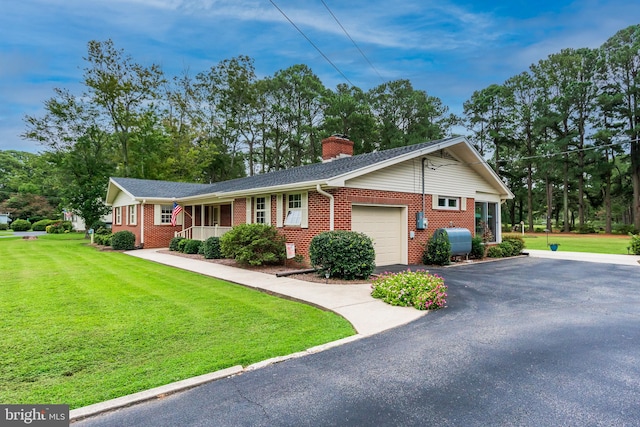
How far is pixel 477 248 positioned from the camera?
13.8 m

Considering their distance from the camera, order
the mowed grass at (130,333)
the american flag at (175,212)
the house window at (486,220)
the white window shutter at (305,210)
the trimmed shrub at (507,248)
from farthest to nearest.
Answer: the american flag at (175,212) → the house window at (486,220) → the trimmed shrub at (507,248) → the white window shutter at (305,210) → the mowed grass at (130,333)

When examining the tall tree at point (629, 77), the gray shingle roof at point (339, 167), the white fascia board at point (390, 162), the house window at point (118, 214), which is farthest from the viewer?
the tall tree at point (629, 77)

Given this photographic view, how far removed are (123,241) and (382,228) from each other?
14615mm

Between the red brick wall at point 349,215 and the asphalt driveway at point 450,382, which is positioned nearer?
the asphalt driveway at point 450,382

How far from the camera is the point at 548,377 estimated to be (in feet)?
11.6

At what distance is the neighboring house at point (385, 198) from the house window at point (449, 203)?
0.13ft

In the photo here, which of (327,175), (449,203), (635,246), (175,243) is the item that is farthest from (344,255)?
(635,246)

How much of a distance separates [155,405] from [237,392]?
2.32ft

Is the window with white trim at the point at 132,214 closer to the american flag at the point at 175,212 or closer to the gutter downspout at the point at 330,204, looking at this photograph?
the american flag at the point at 175,212

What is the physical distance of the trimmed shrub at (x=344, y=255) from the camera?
8.93 m

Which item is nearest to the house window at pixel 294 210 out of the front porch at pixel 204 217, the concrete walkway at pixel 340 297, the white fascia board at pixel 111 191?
the concrete walkway at pixel 340 297

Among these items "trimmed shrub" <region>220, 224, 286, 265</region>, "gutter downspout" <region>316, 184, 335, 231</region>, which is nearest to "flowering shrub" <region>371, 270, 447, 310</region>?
"gutter downspout" <region>316, 184, 335, 231</region>

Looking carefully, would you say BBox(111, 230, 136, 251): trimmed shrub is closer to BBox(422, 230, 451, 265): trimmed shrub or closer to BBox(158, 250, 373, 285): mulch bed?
BBox(158, 250, 373, 285): mulch bed

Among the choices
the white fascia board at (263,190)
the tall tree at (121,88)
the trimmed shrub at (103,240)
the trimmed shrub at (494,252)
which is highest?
the tall tree at (121,88)
